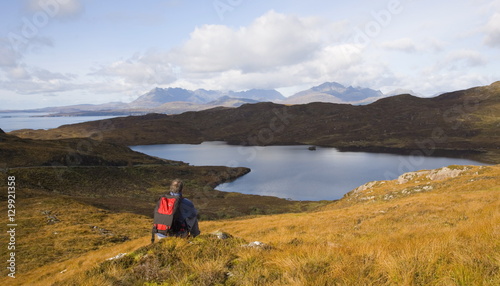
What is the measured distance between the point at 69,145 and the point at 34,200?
65.9m

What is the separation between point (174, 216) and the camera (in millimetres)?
8992

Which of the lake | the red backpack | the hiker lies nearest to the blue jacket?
the hiker

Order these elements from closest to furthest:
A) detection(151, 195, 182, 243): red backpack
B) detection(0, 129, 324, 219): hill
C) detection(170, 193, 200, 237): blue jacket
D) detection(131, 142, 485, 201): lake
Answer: detection(151, 195, 182, 243): red backpack
detection(170, 193, 200, 237): blue jacket
detection(0, 129, 324, 219): hill
detection(131, 142, 485, 201): lake

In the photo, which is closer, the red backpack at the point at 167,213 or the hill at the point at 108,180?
the red backpack at the point at 167,213

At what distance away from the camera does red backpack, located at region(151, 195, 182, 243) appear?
8922 millimetres

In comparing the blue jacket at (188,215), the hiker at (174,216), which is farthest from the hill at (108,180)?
the hiker at (174,216)

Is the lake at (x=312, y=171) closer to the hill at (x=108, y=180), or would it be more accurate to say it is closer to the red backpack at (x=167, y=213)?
the hill at (x=108, y=180)

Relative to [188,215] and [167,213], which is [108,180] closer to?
[188,215]

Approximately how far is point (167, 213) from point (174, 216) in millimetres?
238

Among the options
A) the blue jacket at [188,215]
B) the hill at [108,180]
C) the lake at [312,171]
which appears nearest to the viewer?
the blue jacket at [188,215]

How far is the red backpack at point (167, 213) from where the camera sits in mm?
8922

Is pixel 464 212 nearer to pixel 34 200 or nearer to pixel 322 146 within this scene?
pixel 34 200

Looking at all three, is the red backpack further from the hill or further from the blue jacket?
the hill

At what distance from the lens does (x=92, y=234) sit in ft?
94.2
